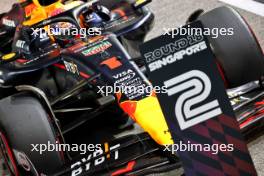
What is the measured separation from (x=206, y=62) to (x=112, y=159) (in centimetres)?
56

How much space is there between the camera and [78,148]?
2008 mm

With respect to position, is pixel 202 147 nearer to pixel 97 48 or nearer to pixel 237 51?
pixel 237 51

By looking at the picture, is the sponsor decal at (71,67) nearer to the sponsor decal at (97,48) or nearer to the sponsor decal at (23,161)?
the sponsor decal at (97,48)

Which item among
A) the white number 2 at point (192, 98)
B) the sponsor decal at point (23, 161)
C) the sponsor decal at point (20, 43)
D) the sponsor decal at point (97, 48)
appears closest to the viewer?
the white number 2 at point (192, 98)

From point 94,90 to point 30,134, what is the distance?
1.13 feet

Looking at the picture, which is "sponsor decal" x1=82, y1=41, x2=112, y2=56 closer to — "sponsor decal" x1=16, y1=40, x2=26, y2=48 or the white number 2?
"sponsor decal" x1=16, y1=40, x2=26, y2=48

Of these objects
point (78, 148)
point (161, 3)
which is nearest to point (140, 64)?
point (78, 148)

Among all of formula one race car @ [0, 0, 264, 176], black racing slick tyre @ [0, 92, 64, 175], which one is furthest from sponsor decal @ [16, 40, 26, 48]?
black racing slick tyre @ [0, 92, 64, 175]

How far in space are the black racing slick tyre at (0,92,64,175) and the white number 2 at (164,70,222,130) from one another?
611mm

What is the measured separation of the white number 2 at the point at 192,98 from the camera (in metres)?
1.09

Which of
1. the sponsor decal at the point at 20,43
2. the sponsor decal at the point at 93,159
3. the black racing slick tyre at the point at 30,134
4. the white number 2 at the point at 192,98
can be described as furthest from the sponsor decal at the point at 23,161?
the white number 2 at the point at 192,98

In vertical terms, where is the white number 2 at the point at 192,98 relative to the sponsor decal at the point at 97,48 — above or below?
above

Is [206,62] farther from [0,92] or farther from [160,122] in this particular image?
[0,92]

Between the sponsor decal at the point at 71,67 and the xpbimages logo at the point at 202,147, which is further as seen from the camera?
the sponsor decal at the point at 71,67
